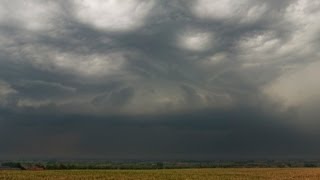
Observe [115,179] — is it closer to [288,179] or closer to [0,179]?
[0,179]

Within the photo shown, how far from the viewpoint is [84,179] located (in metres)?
73.1

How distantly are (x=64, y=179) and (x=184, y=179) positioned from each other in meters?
20.4

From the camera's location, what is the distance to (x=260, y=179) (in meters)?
77.1

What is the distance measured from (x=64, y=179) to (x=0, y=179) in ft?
33.2

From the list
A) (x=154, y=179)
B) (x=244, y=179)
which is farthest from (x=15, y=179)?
(x=244, y=179)

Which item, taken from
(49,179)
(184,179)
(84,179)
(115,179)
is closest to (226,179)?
(184,179)

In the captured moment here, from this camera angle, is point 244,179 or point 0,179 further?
point 244,179

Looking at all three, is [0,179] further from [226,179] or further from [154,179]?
[226,179]

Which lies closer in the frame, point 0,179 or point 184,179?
point 0,179

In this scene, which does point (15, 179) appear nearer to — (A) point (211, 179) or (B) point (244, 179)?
(A) point (211, 179)

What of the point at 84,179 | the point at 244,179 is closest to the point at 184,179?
the point at 244,179

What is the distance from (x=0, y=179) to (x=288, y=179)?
48.9 meters

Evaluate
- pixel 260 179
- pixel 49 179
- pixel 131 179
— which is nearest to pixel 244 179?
pixel 260 179

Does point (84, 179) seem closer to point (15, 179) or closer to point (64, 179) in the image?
point (64, 179)
